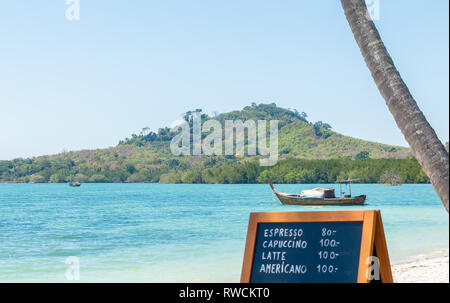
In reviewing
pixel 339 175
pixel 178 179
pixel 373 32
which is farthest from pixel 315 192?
Result: pixel 178 179

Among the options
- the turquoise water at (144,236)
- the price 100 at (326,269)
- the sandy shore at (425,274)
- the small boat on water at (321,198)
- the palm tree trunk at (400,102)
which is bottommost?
the turquoise water at (144,236)

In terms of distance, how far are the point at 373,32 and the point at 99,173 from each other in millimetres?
85074

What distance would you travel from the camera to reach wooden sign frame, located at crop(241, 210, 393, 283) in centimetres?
332

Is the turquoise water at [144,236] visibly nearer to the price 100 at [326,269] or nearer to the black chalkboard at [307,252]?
the black chalkboard at [307,252]

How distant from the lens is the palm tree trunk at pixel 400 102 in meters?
3.86

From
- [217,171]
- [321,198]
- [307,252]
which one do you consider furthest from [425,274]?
[217,171]

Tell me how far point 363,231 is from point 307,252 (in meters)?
0.39

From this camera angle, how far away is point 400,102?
4.16 metres

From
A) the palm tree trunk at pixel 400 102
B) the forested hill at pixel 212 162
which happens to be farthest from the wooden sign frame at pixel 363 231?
the forested hill at pixel 212 162

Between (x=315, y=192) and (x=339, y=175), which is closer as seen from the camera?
(x=315, y=192)

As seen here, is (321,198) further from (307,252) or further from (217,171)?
(217,171)

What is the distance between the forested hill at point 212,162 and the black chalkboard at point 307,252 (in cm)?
7447
